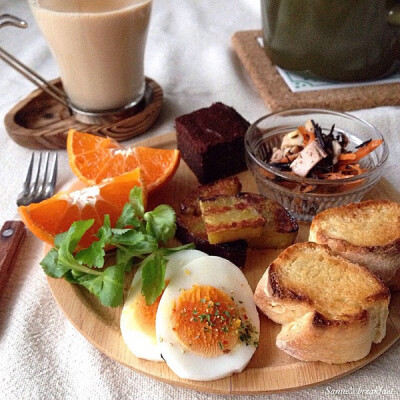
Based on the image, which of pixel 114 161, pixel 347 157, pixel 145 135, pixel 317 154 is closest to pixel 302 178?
pixel 317 154

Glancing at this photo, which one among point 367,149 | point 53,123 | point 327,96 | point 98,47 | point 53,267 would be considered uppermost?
point 98,47

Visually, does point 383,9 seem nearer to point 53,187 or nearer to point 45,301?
→ point 53,187

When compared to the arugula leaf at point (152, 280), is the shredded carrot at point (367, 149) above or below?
below

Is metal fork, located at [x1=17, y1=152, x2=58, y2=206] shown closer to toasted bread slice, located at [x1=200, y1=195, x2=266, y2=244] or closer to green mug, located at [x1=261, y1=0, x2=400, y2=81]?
toasted bread slice, located at [x1=200, y1=195, x2=266, y2=244]

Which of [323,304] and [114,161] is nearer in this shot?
[323,304]

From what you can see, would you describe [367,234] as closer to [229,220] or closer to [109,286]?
[229,220]

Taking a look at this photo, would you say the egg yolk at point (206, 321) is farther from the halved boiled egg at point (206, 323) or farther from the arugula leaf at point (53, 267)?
the arugula leaf at point (53, 267)

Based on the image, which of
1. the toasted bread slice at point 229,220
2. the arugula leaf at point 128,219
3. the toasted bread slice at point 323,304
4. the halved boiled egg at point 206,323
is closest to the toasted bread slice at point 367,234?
the toasted bread slice at point 323,304
